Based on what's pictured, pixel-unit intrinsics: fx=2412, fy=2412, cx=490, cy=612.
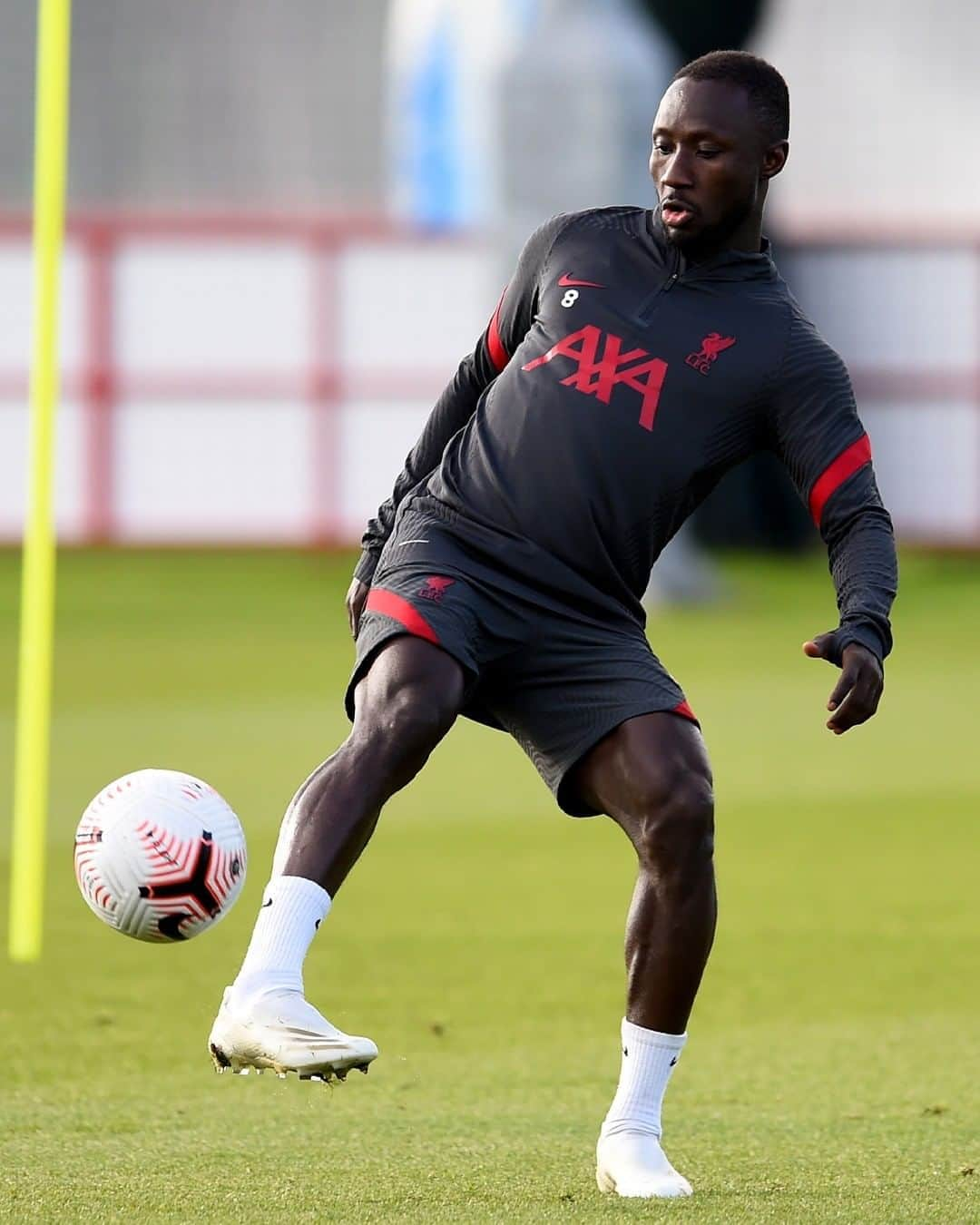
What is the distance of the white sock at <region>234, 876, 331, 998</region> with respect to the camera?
4.32 meters

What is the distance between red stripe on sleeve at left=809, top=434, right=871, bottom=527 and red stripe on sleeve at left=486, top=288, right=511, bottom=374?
807 millimetres

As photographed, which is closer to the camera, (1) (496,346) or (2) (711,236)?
(2) (711,236)

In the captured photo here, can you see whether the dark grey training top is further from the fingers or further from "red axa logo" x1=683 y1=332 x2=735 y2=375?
the fingers

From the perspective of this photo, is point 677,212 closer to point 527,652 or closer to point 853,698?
point 527,652

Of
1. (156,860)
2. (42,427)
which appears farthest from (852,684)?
(42,427)

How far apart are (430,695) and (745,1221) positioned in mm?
1153

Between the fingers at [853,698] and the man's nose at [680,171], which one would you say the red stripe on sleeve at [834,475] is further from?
the man's nose at [680,171]

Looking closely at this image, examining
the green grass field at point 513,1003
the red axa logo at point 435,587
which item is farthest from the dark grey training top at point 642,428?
the green grass field at point 513,1003

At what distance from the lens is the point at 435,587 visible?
476cm

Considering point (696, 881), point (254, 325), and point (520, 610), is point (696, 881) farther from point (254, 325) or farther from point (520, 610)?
point (254, 325)

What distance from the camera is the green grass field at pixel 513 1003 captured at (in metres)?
4.90

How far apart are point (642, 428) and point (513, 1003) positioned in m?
2.66

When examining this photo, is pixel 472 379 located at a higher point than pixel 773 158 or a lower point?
lower

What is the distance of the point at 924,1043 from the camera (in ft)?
21.3
